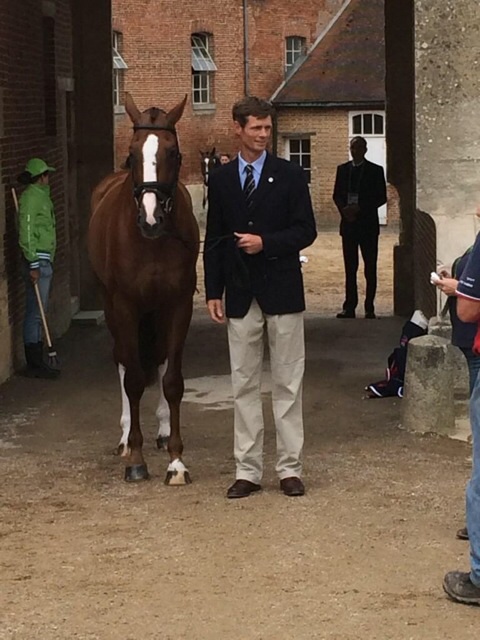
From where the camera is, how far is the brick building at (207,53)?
38031 millimetres

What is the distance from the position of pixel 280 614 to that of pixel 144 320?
337 cm

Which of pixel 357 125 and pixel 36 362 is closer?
pixel 36 362

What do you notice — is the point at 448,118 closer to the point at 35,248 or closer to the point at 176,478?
the point at 176,478

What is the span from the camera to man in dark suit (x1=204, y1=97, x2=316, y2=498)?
26.4ft

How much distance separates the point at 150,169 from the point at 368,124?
100 ft

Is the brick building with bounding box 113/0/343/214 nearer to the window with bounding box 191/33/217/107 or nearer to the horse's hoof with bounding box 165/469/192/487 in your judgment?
the window with bounding box 191/33/217/107

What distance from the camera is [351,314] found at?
17625 millimetres

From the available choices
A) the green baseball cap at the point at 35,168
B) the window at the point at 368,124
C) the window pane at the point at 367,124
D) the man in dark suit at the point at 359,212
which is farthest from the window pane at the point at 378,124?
the green baseball cap at the point at 35,168

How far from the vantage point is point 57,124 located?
1591cm

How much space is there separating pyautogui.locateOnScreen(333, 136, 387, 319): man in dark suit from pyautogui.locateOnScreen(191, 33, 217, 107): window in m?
22.7

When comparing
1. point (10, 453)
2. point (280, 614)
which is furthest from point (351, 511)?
point (10, 453)

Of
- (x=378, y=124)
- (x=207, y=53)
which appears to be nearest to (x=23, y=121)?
(x=378, y=124)

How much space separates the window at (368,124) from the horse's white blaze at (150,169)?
3035cm

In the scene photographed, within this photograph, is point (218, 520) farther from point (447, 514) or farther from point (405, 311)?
point (405, 311)
